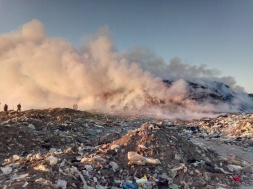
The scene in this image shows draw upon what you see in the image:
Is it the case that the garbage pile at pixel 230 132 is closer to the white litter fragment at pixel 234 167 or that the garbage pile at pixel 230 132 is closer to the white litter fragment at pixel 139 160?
the white litter fragment at pixel 234 167

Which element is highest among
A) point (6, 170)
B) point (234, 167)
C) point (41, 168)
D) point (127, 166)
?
point (41, 168)

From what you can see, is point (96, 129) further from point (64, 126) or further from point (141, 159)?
Result: point (141, 159)

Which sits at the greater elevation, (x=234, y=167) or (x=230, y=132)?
(x=230, y=132)

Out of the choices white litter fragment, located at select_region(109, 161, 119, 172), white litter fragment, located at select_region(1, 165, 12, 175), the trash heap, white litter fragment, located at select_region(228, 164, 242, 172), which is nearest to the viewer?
white litter fragment, located at select_region(1, 165, 12, 175)

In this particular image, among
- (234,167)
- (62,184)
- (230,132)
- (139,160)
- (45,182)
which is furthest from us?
(230,132)

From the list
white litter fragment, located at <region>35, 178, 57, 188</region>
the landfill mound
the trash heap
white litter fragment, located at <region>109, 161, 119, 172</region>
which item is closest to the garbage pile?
the trash heap

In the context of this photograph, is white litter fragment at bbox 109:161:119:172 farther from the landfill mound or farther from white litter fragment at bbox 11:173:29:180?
white litter fragment at bbox 11:173:29:180

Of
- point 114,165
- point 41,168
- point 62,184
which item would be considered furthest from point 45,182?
point 114,165

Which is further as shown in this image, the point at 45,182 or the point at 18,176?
the point at 18,176

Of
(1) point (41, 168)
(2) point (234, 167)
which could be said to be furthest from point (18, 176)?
(2) point (234, 167)

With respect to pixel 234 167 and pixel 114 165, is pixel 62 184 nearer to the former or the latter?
pixel 114 165

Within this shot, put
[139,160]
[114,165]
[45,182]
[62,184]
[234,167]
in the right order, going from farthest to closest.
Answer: [234,167], [139,160], [114,165], [62,184], [45,182]

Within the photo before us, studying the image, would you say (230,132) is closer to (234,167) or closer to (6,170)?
(234,167)

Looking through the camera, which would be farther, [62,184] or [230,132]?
[230,132]
